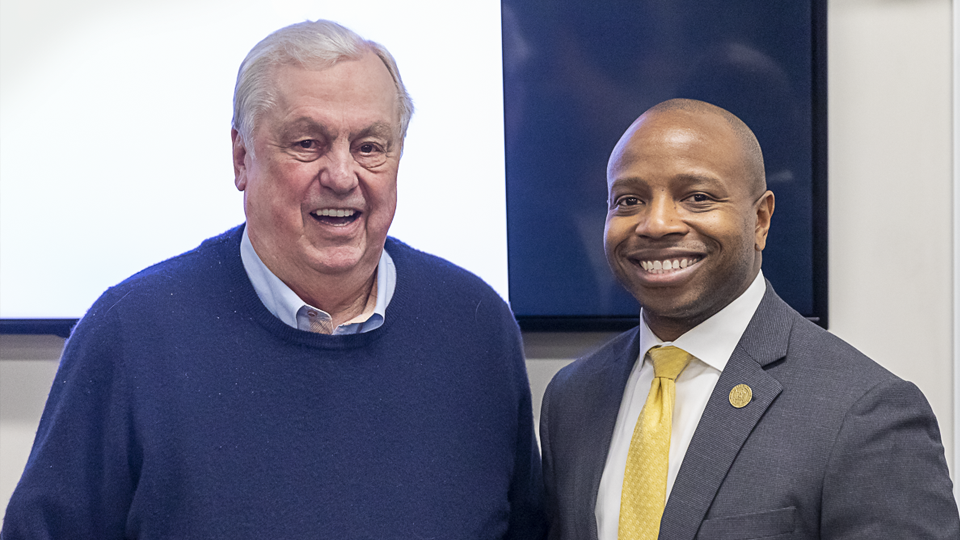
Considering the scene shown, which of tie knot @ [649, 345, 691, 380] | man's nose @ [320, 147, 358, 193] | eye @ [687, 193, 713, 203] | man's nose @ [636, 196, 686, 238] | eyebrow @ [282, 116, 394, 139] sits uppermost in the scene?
eyebrow @ [282, 116, 394, 139]

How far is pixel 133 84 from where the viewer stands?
200 cm

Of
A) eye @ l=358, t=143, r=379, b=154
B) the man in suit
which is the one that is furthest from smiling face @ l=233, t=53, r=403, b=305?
the man in suit

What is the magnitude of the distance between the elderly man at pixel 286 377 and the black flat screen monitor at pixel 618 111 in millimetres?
550

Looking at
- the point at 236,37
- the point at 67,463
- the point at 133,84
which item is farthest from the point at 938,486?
the point at 133,84

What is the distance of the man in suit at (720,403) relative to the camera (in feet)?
3.34

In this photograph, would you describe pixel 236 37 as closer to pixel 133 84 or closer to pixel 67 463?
pixel 133 84

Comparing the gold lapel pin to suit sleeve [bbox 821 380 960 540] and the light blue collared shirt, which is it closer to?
suit sleeve [bbox 821 380 960 540]

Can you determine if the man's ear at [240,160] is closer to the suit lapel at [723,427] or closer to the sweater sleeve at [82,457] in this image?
the sweater sleeve at [82,457]

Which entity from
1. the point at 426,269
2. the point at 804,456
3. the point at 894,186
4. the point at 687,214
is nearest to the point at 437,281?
the point at 426,269

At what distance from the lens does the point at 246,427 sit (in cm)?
125

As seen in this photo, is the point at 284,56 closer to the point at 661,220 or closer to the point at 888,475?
the point at 661,220

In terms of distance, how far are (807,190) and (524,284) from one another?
78 cm

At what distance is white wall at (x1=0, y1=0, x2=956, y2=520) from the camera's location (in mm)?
1786

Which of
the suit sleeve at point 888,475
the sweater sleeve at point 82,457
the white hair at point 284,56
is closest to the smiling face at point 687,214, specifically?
the suit sleeve at point 888,475
